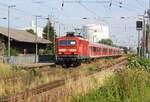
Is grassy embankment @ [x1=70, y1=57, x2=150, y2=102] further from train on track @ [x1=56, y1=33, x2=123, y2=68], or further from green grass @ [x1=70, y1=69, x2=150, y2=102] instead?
train on track @ [x1=56, y1=33, x2=123, y2=68]

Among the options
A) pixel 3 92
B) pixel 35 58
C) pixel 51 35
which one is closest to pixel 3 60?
pixel 35 58

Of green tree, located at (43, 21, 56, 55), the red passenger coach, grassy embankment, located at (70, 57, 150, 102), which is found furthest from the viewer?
green tree, located at (43, 21, 56, 55)

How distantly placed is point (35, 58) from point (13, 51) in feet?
11.9

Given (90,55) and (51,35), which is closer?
(90,55)

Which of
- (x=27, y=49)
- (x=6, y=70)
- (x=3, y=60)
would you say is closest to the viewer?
(x=6, y=70)

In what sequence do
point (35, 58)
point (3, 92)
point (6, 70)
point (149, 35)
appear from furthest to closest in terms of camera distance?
point (35, 58) → point (149, 35) → point (6, 70) → point (3, 92)

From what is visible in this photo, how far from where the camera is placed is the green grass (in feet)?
44.7

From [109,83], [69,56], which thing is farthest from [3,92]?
[69,56]

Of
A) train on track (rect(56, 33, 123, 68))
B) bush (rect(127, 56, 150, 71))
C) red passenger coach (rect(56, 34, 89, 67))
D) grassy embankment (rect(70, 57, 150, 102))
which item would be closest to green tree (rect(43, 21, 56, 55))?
train on track (rect(56, 33, 123, 68))

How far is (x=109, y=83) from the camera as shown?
1598cm

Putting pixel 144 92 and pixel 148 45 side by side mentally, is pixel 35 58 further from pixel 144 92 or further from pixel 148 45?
pixel 144 92

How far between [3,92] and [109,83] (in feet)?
20.4

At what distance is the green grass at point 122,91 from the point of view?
537 inches

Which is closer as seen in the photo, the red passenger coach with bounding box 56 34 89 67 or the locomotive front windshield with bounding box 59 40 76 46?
the red passenger coach with bounding box 56 34 89 67
